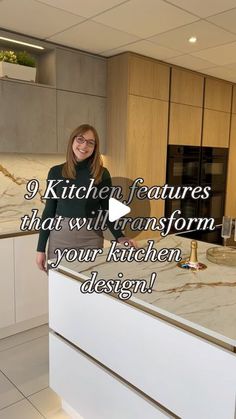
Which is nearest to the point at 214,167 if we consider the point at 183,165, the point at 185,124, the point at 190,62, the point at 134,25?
the point at 183,165

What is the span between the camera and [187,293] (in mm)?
1349

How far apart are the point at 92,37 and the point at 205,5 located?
0.93 m

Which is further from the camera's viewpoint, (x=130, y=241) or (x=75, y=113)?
(x=75, y=113)

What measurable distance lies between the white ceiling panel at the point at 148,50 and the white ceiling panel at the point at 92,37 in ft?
0.30

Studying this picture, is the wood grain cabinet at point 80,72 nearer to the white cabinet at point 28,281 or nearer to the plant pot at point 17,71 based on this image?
the plant pot at point 17,71

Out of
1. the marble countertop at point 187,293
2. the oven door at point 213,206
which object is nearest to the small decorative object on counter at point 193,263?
the marble countertop at point 187,293

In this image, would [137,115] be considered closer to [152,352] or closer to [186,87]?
[186,87]

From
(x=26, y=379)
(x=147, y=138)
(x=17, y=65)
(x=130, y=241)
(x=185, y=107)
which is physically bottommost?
(x=26, y=379)

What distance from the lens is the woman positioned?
2098mm

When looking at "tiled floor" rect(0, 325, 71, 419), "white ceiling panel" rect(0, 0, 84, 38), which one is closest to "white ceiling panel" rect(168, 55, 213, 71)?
"white ceiling panel" rect(0, 0, 84, 38)

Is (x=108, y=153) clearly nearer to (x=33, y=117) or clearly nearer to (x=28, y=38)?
(x=33, y=117)

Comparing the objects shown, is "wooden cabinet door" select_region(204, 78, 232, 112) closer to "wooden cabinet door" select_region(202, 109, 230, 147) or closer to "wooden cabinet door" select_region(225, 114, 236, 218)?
"wooden cabinet door" select_region(202, 109, 230, 147)

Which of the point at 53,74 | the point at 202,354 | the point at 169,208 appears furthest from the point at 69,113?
the point at 202,354

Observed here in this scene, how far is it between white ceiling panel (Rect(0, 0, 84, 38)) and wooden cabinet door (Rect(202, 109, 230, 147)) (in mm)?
1914
